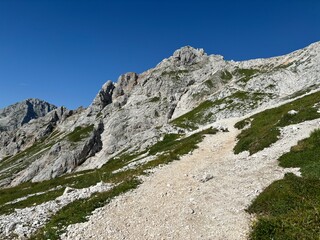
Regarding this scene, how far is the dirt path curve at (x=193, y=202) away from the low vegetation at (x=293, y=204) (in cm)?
103

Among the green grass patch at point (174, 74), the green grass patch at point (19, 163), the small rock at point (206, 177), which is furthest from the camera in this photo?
the green grass patch at point (174, 74)

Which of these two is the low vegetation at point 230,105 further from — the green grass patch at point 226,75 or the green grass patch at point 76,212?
the green grass patch at point 76,212

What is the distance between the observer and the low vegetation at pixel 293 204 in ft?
A: 43.8

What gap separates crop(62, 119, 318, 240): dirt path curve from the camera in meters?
16.0

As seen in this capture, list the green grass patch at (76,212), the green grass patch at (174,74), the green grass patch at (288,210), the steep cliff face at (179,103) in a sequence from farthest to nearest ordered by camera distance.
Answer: the green grass patch at (174,74), the steep cliff face at (179,103), the green grass patch at (76,212), the green grass patch at (288,210)

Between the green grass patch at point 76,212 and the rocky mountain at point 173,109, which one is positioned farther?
the rocky mountain at point 173,109

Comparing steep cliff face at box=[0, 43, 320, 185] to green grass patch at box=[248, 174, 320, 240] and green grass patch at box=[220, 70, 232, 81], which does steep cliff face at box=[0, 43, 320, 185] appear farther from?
green grass patch at box=[248, 174, 320, 240]

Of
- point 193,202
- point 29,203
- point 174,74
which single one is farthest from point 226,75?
point 193,202

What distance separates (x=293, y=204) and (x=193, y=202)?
614cm

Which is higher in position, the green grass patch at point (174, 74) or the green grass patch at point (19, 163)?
the green grass patch at point (174, 74)

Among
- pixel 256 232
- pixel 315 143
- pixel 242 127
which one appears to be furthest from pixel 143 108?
pixel 256 232

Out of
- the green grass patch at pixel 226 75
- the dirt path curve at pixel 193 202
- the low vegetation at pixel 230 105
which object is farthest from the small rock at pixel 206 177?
the green grass patch at pixel 226 75

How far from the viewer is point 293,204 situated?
1606cm

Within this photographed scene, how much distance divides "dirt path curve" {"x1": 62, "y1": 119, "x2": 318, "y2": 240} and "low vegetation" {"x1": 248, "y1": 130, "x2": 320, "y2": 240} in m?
1.03
